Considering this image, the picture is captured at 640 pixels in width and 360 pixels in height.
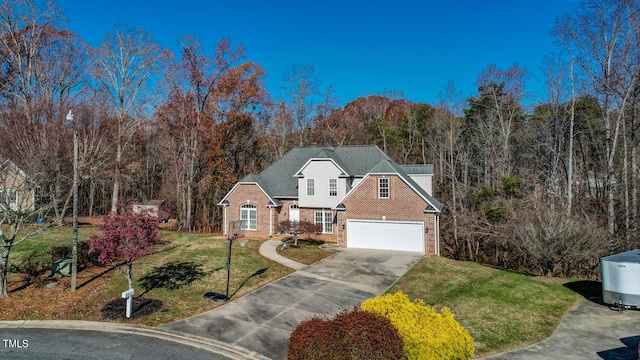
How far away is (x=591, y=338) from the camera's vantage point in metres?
11.0

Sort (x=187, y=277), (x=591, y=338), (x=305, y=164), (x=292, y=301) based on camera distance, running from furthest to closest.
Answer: (x=305, y=164) < (x=187, y=277) < (x=292, y=301) < (x=591, y=338)

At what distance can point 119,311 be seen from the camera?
12.1 m

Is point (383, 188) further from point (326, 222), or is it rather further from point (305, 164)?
point (305, 164)

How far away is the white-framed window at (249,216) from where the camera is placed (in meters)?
27.6

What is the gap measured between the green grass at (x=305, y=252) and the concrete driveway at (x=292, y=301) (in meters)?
0.78

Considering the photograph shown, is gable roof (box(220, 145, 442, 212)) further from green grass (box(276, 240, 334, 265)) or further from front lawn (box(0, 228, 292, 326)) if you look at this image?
front lawn (box(0, 228, 292, 326))

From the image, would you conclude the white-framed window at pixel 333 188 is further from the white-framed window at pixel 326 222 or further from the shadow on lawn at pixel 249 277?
the shadow on lawn at pixel 249 277

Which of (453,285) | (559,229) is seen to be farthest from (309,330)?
(559,229)

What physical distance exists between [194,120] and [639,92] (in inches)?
1327

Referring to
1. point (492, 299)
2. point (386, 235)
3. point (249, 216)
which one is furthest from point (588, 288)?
point (249, 216)

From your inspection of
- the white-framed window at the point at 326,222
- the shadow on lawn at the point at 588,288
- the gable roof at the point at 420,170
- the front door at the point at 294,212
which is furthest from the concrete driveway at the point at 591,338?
the front door at the point at 294,212

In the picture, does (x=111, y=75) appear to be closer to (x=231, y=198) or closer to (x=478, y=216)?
(x=231, y=198)

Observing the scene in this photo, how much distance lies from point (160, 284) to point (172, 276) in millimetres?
1172

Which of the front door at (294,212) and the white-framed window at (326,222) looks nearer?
the white-framed window at (326,222)
